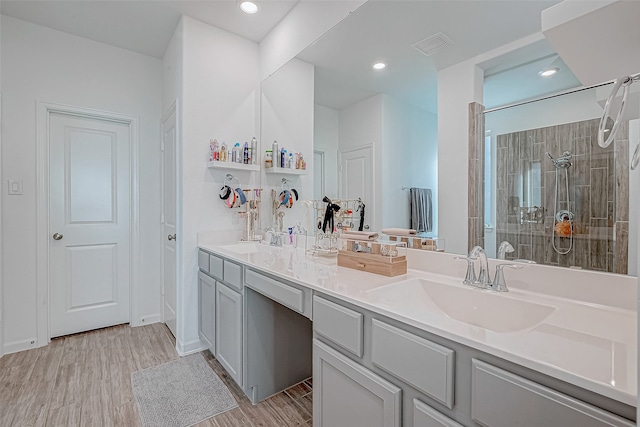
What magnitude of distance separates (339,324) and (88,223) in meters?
2.83

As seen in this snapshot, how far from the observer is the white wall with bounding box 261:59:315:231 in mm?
2283

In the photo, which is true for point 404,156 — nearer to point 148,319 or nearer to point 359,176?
point 359,176

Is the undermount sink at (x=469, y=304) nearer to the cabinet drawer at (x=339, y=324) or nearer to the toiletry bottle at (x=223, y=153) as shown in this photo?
the cabinet drawer at (x=339, y=324)

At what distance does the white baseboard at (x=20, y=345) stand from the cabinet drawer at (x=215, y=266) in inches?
67.6

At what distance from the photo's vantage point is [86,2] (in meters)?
2.26

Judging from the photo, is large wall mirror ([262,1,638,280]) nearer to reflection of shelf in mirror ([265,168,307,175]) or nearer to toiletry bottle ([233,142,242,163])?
reflection of shelf in mirror ([265,168,307,175])

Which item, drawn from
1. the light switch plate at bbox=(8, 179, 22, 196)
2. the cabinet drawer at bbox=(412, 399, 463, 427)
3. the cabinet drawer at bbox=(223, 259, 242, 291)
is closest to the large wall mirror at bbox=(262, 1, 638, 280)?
the cabinet drawer at bbox=(412, 399, 463, 427)

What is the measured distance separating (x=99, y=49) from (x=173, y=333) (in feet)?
8.78

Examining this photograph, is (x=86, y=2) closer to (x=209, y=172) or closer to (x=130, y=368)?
(x=209, y=172)

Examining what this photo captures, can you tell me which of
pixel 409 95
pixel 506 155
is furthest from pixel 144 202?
pixel 506 155

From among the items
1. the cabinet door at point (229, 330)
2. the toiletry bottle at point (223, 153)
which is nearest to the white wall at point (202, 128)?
the toiletry bottle at point (223, 153)

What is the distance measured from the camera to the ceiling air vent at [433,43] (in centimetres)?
141

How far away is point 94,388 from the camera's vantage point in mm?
1963

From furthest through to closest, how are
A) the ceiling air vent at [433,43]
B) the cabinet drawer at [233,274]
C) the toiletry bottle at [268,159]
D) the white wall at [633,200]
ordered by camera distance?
the toiletry bottle at [268,159], the cabinet drawer at [233,274], the ceiling air vent at [433,43], the white wall at [633,200]
